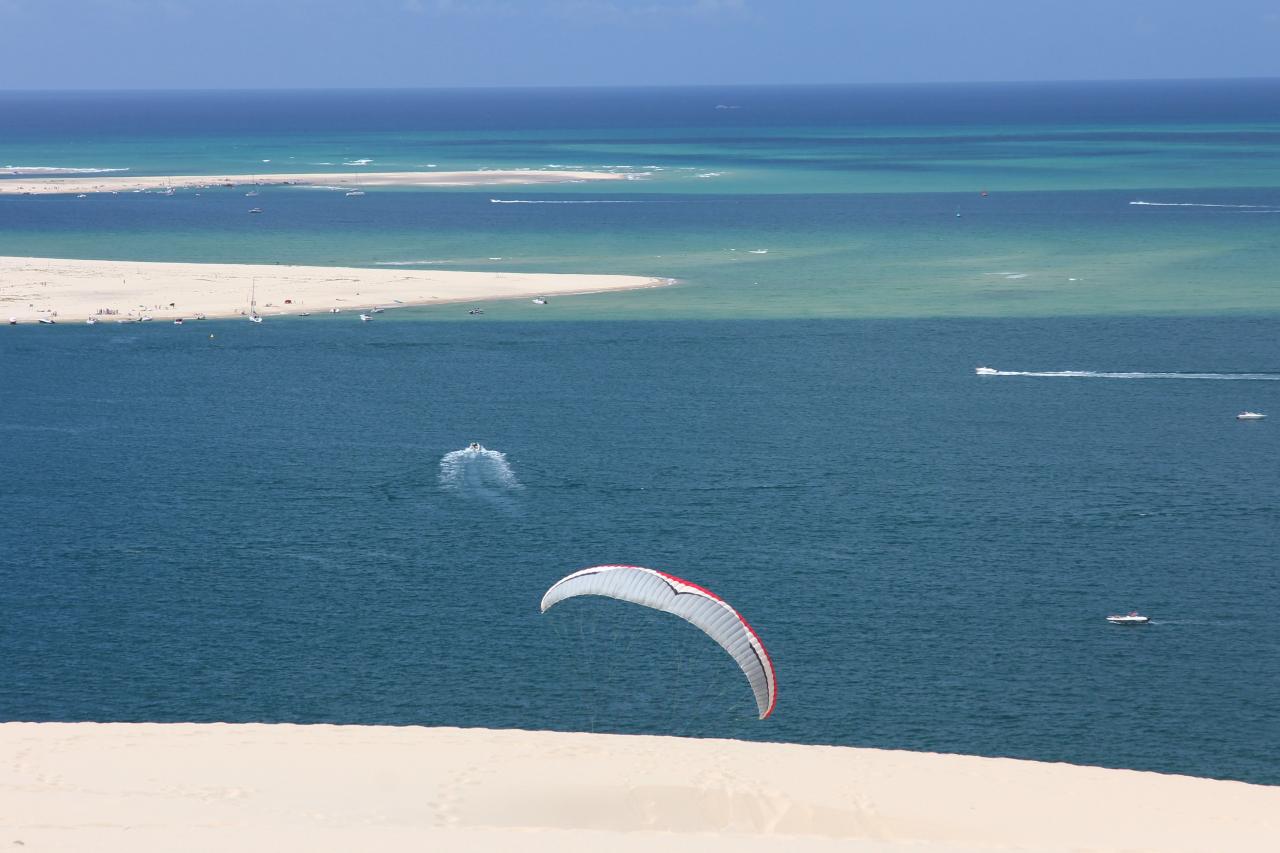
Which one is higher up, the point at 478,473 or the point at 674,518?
the point at 478,473

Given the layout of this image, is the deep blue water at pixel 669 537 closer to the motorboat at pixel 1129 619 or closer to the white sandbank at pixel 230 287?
the motorboat at pixel 1129 619

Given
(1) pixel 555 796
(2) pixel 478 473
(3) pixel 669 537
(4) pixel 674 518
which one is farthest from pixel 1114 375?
(1) pixel 555 796

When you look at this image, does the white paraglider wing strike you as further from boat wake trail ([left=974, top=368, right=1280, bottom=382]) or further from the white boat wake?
boat wake trail ([left=974, top=368, right=1280, bottom=382])

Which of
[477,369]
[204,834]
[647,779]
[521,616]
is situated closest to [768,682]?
[647,779]

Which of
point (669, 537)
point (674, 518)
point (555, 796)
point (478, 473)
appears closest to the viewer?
point (555, 796)

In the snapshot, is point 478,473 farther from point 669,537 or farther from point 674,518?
point 669,537

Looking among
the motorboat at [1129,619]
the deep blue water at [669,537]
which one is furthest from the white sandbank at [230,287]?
the motorboat at [1129,619]
